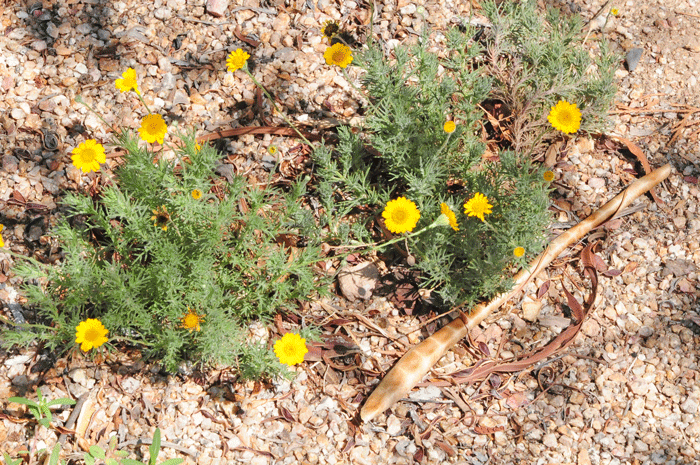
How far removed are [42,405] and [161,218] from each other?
98 cm

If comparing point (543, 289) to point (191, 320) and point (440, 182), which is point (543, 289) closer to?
point (440, 182)

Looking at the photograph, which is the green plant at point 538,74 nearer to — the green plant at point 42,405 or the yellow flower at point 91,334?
the yellow flower at point 91,334

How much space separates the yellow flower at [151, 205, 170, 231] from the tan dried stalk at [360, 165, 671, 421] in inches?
49.8

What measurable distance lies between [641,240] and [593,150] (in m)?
0.66

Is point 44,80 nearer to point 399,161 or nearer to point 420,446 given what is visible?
point 399,161

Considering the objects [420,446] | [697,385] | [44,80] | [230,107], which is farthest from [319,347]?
[44,80]

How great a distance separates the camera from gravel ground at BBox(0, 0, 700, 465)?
284 centimetres

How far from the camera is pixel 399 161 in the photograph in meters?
3.19

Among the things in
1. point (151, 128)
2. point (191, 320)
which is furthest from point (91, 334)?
point (151, 128)

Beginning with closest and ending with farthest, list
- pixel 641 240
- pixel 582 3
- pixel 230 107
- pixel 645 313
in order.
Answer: pixel 645 313 < pixel 641 240 < pixel 230 107 < pixel 582 3

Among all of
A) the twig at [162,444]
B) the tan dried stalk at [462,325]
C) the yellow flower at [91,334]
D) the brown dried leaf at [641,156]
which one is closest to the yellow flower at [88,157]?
the yellow flower at [91,334]

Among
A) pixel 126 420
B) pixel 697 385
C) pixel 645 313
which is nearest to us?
pixel 126 420

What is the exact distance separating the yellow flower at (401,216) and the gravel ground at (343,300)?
60cm

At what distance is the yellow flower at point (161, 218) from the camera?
271 cm
